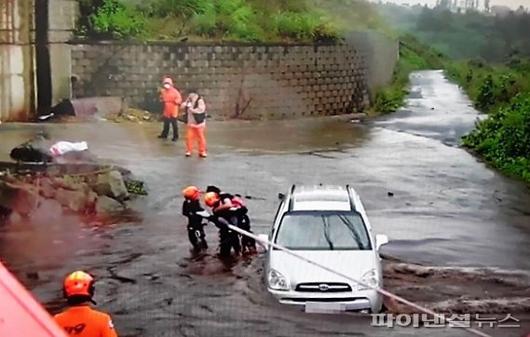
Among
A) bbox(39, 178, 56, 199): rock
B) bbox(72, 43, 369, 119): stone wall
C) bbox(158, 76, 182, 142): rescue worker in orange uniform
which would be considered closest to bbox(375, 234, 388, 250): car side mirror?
bbox(72, 43, 369, 119): stone wall

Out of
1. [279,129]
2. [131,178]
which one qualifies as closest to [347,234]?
[279,129]

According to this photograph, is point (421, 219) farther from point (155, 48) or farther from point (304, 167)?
point (155, 48)

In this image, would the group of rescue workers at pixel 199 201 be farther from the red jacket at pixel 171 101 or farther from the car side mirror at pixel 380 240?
the car side mirror at pixel 380 240

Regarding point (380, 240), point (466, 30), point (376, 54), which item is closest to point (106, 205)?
point (380, 240)

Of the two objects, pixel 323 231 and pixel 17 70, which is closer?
pixel 323 231

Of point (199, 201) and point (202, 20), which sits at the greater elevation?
point (202, 20)

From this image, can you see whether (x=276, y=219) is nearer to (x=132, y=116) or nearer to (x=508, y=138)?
(x=132, y=116)
